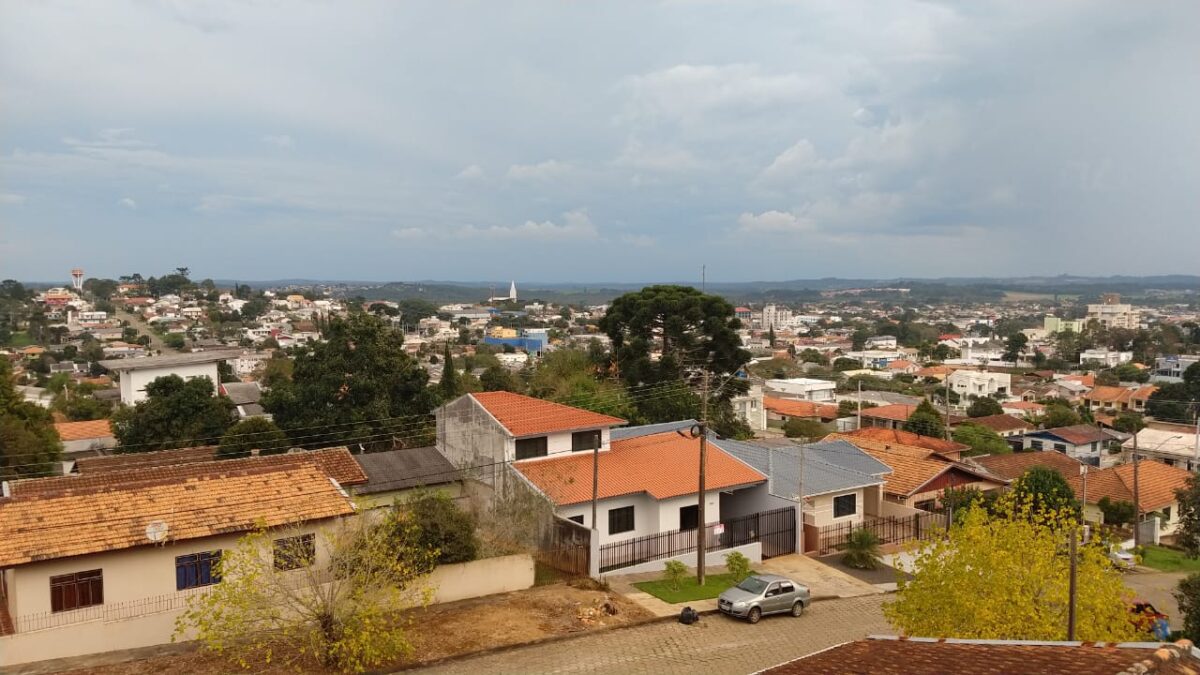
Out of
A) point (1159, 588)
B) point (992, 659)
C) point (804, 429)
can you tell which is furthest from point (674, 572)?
point (804, 429)

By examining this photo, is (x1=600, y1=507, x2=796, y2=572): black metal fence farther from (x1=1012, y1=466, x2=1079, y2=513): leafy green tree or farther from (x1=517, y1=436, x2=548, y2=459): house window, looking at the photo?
(x1=1012, y1=466, x2=1079, y2=513): leafy green tree

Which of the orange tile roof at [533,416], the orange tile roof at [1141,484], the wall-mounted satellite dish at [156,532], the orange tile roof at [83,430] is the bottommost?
the orange tile roof at [1141,484]

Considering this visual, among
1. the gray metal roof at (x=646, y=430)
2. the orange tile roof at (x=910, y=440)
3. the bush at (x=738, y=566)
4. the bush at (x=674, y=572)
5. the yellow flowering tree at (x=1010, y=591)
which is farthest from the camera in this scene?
the orange tile roof at (x=910, y=440)

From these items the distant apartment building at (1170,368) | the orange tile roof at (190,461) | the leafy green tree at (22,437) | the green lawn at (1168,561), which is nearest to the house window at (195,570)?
the orange tile roof at (190,461)

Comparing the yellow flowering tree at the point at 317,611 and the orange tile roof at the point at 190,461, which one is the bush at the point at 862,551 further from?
the orange tile roof at the point at 190,461

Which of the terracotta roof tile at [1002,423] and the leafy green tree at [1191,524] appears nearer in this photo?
the leafy green tree at [1191,524]

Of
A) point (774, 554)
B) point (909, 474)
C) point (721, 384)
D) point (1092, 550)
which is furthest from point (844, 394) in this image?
point (1092, 550)

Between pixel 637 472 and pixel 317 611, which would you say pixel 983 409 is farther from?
pixel 317 611
